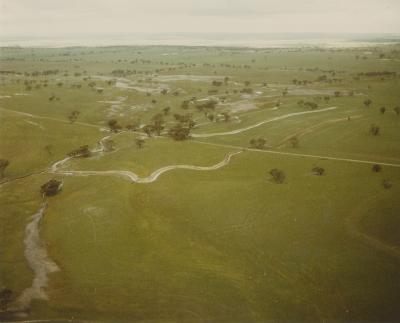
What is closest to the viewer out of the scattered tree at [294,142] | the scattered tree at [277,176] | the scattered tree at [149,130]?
the scattered tree at [277,176]

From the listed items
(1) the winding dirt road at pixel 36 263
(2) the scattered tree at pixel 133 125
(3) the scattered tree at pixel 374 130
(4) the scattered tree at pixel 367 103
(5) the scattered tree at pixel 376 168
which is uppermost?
(4) the scattered tree at pixel 367 103

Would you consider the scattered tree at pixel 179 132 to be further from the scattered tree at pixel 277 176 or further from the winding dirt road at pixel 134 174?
the scattered tree at pixel 277 176

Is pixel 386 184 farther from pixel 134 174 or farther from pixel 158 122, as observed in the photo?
pixel 158 122

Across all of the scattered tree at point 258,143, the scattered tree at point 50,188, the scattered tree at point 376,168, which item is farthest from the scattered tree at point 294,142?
the scattered tree at point 50,188

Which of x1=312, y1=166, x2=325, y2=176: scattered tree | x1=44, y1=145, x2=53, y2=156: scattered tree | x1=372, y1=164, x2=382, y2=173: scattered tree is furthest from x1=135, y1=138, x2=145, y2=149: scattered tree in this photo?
x1=372, y1=164, x2=382, y2=173: scattered tree

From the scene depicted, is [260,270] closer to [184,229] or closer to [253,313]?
[253,313]

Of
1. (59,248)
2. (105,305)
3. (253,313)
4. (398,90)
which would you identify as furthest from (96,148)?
(398,90)

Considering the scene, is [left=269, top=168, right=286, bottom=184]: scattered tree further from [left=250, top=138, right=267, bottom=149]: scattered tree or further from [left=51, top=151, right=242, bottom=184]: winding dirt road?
[left=250, top=138, right=267, bottom=149]: scattered tree

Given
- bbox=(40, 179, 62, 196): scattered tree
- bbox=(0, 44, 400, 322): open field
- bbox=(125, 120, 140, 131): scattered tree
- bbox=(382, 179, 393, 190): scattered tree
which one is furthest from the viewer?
bbox=(125, 120, 140, 131): scattered tree

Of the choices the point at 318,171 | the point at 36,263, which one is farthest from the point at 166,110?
the point at 36,263

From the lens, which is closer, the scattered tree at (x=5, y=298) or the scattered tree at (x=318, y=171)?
the scattered tree at (x=5, y=298)
